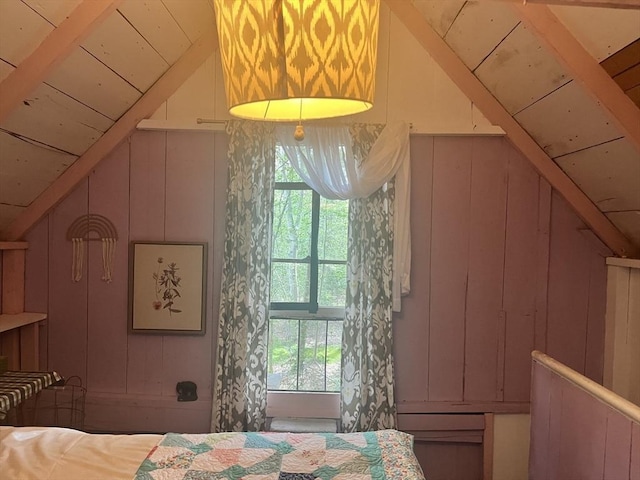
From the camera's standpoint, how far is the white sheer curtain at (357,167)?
2594 millimetres

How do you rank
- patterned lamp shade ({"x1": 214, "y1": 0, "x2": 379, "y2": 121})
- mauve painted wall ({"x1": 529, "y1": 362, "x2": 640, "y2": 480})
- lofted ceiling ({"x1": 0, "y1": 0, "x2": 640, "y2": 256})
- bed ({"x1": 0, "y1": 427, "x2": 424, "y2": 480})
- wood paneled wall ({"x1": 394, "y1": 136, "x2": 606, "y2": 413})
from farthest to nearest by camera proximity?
wood paneled wall ({"x1": 394, "y1": 136, "x2": 606, "y2": 413}) < lofted ceiling ({"x1": 0, "y1": 0, "x2": 640, "y2": 256}) < bed ({"x1": 0, "y1": 427, "x2": 424, "y2": 480}) < mauve painted wall ({"x1": 529, "y1": 362, "x2": 640, "y2": 480}) < patterned lamp shade ({"x1": 214, "y1": 0, "x2": 379, "y2": 121})

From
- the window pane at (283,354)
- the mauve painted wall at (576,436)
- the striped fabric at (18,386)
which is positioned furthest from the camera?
the window pane at (283,354)

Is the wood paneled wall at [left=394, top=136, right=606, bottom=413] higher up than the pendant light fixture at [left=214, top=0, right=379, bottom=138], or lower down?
lower down

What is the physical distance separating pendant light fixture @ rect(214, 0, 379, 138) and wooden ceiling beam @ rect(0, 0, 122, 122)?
1.01m

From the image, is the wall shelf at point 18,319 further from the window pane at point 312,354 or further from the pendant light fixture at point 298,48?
the pendant light fixture at point 298,48

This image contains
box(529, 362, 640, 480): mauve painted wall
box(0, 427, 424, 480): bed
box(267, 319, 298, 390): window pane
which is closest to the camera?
box(529, 362, 640, 480): mauve painted wall

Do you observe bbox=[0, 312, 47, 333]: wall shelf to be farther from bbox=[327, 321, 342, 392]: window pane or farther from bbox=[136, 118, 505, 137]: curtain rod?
bbox=[327, 321, 342, 392]: window pane

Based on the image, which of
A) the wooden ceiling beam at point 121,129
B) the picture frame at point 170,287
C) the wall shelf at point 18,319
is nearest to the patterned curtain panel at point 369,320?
the picture frame at point 170,287

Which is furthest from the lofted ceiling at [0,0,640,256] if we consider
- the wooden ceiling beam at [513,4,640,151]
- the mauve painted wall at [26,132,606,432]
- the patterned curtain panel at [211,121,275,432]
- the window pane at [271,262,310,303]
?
the window pane at [271,262,310,303]

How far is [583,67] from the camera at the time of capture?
72.7 inches

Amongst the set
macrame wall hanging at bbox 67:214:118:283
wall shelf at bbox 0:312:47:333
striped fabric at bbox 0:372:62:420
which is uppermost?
macrame wall hanging at bbox 67:214:118:283

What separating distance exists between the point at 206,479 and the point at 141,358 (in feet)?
4.55

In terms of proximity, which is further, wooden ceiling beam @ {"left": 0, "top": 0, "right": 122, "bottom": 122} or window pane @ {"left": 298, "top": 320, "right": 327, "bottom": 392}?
window pane @ {"left": 298, "top": 320, "right": 327, "bottom": 392}

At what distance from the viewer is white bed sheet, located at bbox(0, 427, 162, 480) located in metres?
1.52
